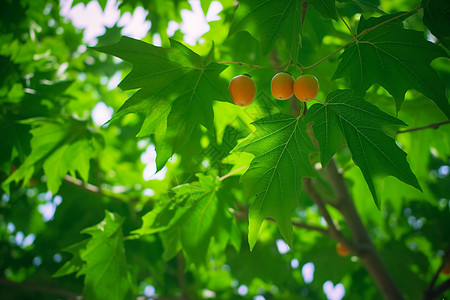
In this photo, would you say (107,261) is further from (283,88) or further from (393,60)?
(393,60)

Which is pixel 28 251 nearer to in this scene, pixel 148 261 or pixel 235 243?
pixel 148 261

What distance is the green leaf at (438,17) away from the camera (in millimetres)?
1244

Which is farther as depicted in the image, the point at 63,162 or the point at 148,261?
the point at 148,261

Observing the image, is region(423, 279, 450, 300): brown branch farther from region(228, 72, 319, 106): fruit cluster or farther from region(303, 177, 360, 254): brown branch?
region(228, 72, 319, 106): fruit cluster

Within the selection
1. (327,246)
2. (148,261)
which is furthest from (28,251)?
(327,246)

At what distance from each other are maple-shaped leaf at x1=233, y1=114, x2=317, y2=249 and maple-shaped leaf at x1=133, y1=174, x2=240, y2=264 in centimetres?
53

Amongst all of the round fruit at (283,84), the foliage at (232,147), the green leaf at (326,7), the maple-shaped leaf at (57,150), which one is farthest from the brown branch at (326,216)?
the maple-shaped leaf at (57,150)

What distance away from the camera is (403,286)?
270cm

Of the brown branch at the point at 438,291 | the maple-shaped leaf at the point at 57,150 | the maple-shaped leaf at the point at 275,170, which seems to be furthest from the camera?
the maple-shaped leaf at the point at 57,150

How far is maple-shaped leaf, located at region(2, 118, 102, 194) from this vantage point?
6.90 ft

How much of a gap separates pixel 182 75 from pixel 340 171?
137 centimetres

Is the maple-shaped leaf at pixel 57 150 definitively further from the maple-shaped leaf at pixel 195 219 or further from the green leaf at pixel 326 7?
the green leaf at pixel 326 7

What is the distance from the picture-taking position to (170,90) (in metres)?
1.40

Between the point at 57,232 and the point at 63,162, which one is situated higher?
the point at 63,162
